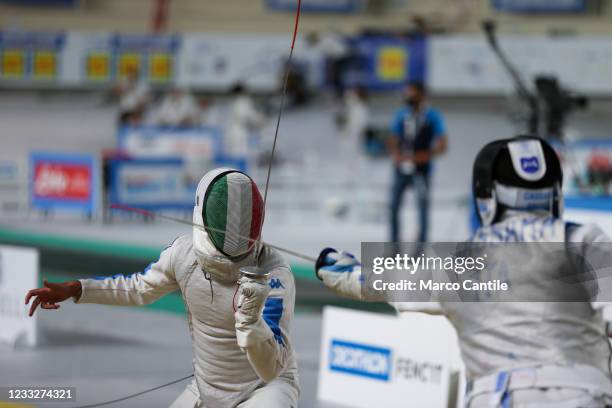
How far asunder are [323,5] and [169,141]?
42.3 feet

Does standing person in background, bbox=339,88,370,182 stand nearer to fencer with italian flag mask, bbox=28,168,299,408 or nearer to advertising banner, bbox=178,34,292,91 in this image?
advertising banner, bbox=178,34,292,91

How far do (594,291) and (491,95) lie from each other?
25883 millimetres

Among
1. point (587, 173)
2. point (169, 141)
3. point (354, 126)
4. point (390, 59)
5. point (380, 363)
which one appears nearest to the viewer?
point (380, 363)

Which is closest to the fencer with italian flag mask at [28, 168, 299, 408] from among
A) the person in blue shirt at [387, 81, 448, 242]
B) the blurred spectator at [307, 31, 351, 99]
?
the person in blue shirt at [387, 81, 448, 242]

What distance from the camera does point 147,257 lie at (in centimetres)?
1039

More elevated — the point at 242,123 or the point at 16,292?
the point at 242,123

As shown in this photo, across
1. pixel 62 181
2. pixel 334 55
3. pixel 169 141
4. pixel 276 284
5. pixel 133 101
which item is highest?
pixel 334 55

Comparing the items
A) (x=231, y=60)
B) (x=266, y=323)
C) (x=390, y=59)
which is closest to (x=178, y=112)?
(x=231, y=60)

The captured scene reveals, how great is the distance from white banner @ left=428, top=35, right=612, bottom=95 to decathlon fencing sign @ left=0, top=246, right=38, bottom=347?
19.9 m

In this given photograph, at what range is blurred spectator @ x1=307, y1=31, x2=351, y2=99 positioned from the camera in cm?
2750

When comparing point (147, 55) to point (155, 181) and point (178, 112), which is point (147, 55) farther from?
point (155, 181)

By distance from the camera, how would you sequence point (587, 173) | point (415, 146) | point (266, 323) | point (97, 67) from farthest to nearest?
point (97, 67), point (415, 146), point (587, 173), point (266, 323)

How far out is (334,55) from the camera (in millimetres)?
27562

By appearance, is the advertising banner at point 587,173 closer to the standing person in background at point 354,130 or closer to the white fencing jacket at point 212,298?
the white fencing jacket at point 212,298
